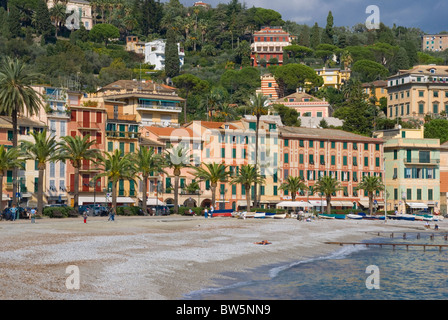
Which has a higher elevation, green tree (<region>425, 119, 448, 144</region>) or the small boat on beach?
green tree (<region>425, 119, 448, 144</region>)

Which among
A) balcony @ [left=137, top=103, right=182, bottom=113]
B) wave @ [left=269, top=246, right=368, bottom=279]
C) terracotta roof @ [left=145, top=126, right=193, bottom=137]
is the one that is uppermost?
balcony @ [left=137, top=103, right=182, bottom=113]

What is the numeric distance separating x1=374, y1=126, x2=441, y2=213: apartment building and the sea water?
194ft

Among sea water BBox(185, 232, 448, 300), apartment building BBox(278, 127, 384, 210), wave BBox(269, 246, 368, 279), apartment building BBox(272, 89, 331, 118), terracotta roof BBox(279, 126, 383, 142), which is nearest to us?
sea water BBox(185, 232, 448, 300)

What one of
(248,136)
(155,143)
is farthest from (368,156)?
(155,143)

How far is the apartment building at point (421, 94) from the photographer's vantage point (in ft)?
597

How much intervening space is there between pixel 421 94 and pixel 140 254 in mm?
146419

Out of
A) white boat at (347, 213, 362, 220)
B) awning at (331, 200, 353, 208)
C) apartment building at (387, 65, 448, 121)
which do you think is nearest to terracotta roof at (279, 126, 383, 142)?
awning at (331, 200, 353, 208)

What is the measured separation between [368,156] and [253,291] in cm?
8764

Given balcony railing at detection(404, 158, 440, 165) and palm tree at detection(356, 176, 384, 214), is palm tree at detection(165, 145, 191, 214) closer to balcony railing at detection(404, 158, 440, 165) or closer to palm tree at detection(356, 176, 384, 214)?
palm tree at detection(356, 176, 384, 214)

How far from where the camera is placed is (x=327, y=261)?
54.6 meters

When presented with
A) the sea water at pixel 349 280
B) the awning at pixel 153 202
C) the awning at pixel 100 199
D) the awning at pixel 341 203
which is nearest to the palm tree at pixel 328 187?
the awning at pixel 341 203

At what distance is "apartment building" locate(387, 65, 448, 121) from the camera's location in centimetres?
18188

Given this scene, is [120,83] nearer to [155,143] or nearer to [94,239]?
[155,143]

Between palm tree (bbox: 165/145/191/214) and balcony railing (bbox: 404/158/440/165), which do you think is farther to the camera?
balcony railing (bbox: 404/158/440/165)
